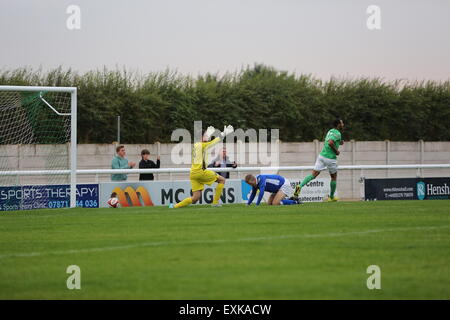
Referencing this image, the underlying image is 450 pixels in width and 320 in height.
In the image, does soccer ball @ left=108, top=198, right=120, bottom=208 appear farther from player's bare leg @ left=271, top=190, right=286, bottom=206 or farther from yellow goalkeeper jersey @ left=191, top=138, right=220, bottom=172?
player's bare leg @ left=271, top=190, right=286, bottom=206

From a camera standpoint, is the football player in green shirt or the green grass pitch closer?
the green grass pitch

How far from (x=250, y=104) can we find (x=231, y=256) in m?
30.3

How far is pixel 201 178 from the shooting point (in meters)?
Answer: 20.1

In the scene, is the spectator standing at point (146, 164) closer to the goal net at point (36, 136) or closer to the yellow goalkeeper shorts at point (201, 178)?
the goal net at point (36, 136)

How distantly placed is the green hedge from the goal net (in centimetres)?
1240

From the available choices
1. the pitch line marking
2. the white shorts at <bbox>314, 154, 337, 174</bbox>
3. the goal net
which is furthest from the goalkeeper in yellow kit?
the pitch line marking

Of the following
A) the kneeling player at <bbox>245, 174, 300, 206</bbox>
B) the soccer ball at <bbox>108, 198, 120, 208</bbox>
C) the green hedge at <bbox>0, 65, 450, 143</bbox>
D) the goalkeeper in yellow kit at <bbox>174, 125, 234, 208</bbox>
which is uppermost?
the green hedge at <bbox>0, 65, 450, 143</bbox>

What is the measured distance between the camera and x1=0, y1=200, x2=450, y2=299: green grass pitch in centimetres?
788

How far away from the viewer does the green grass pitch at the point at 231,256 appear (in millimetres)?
7883

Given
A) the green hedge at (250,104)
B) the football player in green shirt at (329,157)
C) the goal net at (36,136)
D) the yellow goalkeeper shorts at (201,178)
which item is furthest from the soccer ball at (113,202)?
the green hedge at (250,104)

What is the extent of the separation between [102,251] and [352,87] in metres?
32.8

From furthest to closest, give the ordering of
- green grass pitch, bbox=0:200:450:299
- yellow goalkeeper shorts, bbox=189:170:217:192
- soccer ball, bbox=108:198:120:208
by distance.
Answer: soccer ball, bbox=108:198:120:208 → yellow goalkeeper shorts, bbox=189:170:217:192 → green grass pitch, bbox=0:200:450:299

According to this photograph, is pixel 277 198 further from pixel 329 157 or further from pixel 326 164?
pixel 329 157
